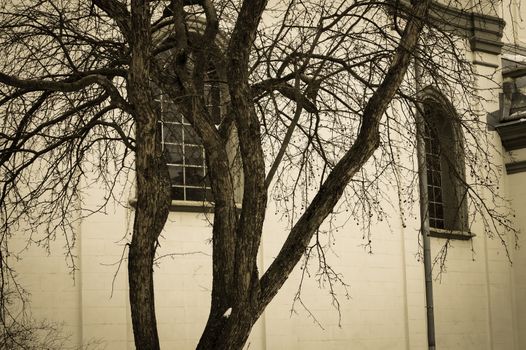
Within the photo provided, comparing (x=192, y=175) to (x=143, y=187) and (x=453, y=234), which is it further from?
(x=143, y=187)

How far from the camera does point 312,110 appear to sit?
13.7 m

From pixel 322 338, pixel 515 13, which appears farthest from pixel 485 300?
pixel 515 13

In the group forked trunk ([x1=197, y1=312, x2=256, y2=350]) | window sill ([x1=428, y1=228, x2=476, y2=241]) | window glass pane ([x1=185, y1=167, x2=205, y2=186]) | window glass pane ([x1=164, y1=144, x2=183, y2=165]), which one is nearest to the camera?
forked trunk ([x1=197, y1=312, x2=256, y2=350])

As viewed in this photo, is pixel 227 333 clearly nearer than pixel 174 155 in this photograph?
Yes

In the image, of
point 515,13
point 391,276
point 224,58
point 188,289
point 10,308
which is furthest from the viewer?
point 515,13

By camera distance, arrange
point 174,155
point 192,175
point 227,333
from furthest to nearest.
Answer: point 192,175 < point 174,155 < point 227,333

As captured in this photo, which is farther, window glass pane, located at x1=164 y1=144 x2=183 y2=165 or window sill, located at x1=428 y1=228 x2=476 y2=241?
window sill, located at x1=428 y1=228 x2=476 y2=241

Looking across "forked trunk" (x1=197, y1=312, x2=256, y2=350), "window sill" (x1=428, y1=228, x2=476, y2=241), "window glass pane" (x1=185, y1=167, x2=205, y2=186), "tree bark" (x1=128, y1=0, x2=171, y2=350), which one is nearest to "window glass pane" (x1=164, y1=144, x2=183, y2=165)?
"window glass pane" (x1=185, y1=167, x2=205, y2=186)

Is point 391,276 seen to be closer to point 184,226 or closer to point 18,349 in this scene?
point 184,226

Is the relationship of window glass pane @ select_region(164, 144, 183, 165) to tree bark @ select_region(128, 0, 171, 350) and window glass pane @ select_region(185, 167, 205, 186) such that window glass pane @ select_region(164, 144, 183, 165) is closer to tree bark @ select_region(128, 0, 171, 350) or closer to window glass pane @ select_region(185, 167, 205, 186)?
window glass pane @ select_region(185, 167, 205, 186)

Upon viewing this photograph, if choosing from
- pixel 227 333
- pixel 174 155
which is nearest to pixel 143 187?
pixel 227 333

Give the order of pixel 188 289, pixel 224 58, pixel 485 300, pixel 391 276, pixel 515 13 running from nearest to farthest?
pixel 224 58
pixel 188 289
pixel 391 276
pixel 485 300
pixel 515 13

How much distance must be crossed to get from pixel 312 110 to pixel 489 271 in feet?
46.8

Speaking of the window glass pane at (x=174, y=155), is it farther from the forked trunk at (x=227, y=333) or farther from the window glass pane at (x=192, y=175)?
the forked trunk at (x=227, y=333)
